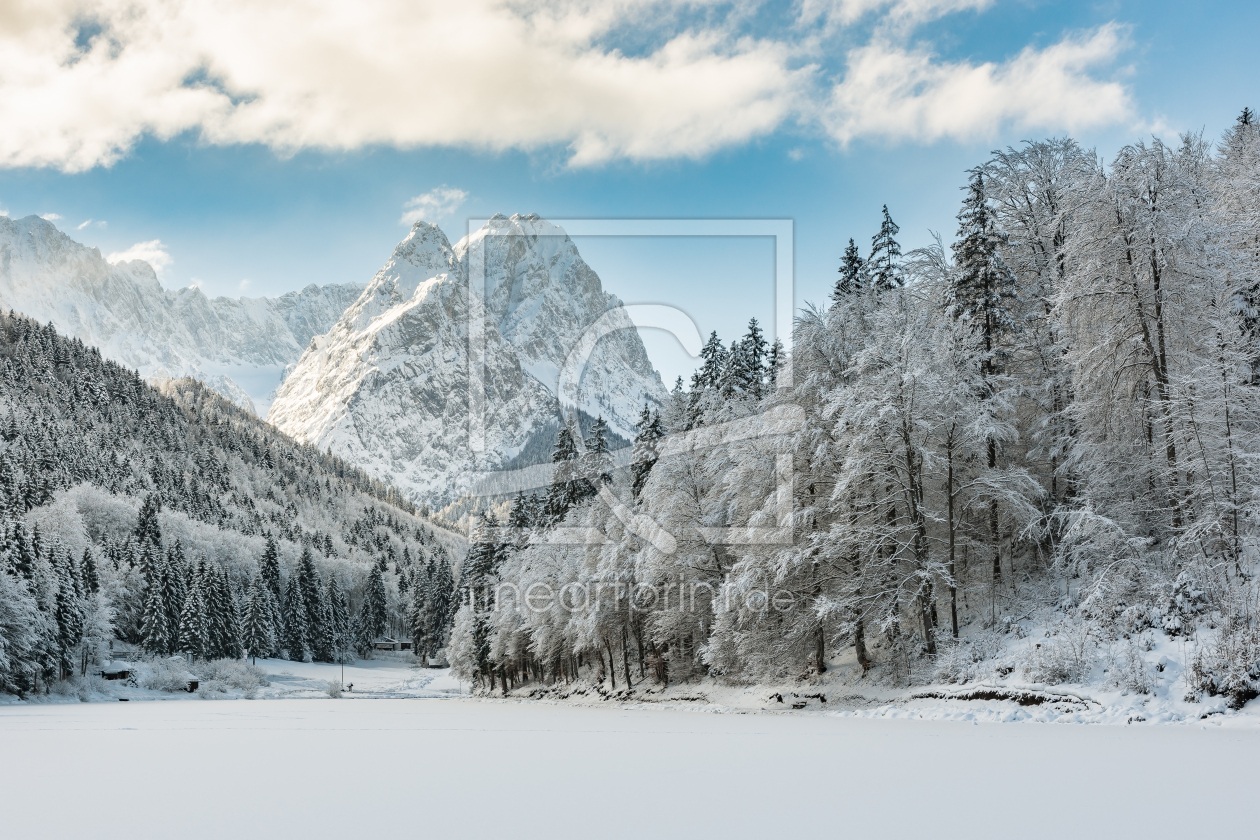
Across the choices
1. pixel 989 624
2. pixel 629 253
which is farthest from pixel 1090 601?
pixel 629 253

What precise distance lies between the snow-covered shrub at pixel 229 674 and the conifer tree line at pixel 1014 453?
52.5m

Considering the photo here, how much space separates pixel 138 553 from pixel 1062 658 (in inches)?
3870

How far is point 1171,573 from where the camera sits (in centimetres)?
1803

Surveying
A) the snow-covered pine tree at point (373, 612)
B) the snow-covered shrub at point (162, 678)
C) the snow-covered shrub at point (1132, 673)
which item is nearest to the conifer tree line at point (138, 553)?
the snow-covered pine tree at point (373, 612)

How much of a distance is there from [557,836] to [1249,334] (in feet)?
75.7

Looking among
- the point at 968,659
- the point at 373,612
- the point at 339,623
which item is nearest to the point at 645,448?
the point at 968,659

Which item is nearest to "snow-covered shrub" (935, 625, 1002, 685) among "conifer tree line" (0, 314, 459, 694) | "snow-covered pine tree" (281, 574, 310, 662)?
"conifer tree line" (0, 314, 459, 694)

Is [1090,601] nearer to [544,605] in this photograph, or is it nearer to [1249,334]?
[1249,334]

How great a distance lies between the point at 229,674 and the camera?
67.4m

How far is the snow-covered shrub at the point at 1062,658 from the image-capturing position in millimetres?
16109

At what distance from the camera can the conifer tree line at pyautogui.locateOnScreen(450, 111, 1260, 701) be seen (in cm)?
1828

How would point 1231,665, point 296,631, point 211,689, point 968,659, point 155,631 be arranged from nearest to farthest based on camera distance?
1. point 1231,665
2. point 968,659
3. point 211,689
4. point 155,631
5. point 296,631

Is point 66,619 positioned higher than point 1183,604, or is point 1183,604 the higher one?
point 1183,604

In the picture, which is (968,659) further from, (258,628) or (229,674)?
(258,628)
